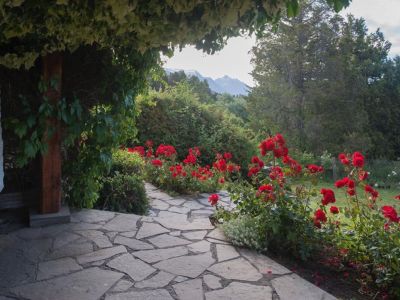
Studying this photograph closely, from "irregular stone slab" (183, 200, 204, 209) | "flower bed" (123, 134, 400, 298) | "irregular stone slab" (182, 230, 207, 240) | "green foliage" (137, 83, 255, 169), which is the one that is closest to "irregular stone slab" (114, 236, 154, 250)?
"irregular stone slab" (182, 230, 207, 240)

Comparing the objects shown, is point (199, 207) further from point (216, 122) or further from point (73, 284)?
point (216, 122)

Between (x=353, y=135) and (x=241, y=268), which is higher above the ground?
(x=353, y=135)

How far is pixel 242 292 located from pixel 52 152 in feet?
7.26

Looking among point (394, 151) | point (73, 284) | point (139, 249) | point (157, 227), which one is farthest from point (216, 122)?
point (394, 151)

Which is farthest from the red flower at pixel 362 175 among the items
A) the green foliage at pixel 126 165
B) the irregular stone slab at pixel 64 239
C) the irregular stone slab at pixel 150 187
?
the irregular stone slab at pixel 150 187

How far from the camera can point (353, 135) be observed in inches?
484

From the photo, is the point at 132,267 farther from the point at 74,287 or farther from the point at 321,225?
the point at 321,225

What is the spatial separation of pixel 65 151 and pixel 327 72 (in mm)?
10973

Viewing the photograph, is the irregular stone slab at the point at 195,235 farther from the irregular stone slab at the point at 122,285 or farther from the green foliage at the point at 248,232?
the irregular stone slab at the point at 122,285

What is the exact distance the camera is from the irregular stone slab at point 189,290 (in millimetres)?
2492

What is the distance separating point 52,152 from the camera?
356 cm

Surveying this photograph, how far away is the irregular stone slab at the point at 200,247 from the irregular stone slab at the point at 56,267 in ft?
3.21

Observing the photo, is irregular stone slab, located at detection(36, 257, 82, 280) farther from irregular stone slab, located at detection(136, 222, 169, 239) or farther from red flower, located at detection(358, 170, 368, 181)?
red flower, located at detection(358, 170, 368, 181)

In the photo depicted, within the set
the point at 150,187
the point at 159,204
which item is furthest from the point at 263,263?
the point at 150,187
